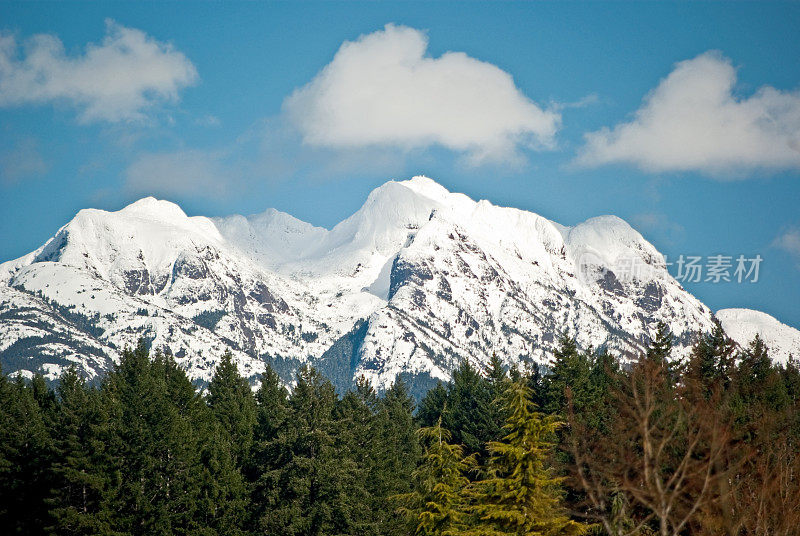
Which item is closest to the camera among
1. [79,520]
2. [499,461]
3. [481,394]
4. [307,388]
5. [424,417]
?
[499,461]

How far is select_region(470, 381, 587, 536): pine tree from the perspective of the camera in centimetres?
3669

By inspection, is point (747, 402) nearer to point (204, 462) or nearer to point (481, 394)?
point (481, 394)

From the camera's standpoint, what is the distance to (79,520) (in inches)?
2547

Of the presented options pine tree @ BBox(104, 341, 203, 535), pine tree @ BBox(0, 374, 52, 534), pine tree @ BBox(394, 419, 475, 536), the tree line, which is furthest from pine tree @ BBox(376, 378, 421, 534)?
pine tree @ BBox(0, 374, 52, 534)

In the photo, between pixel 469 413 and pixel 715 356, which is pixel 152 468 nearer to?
pixel 469 413

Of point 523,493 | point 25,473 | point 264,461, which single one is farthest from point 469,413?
point 523,493

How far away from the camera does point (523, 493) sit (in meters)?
36.9

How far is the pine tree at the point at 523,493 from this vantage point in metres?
36.7

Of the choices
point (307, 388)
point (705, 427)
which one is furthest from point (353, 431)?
point (705, 427)

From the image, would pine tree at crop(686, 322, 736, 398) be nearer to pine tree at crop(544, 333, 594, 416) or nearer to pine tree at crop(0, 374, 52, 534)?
pine tree at crop(544, 333, 594, 416)

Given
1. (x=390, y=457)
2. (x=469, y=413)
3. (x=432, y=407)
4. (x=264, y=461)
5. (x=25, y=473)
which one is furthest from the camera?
(x=432, y=407)

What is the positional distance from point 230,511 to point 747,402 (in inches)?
1954

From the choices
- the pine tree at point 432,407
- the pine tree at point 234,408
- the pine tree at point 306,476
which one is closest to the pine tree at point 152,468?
the pine tree at point 234,408

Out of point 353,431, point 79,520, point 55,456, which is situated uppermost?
point 353,431
